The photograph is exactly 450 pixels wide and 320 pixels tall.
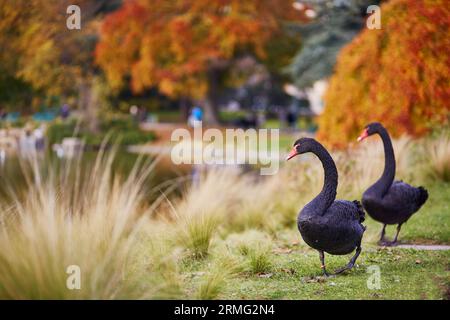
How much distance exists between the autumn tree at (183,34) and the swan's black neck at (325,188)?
18690 mm

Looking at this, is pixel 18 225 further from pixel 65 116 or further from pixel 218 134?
pixel 65 116

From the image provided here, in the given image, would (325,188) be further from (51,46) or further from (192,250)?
(51,46)

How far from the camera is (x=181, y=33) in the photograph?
24.2m

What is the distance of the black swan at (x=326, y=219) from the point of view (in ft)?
17.0

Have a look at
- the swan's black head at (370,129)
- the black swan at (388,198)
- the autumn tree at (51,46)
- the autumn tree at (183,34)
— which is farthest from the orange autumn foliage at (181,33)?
the black swan at (388,198)

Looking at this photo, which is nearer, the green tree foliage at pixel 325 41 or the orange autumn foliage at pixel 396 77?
the orange autumn foliage at pixel 396 77

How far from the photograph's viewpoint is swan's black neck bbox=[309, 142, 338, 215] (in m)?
5.21

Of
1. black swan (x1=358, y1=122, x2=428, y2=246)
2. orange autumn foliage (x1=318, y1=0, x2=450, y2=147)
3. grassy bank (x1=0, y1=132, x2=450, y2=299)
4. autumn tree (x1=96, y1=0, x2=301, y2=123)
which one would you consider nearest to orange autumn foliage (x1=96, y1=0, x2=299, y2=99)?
autumn tree (x1=96, y1=0, x2=301, y2=123)

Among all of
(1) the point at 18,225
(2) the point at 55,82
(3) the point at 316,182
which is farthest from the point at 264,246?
(2) the point at 55,82

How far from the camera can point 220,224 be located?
320 inches

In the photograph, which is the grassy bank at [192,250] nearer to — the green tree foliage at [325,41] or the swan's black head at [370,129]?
the swan's black head at [370,129]

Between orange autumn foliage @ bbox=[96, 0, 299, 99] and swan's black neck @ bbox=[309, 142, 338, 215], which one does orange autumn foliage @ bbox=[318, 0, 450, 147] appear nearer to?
swan's black neck @ bbox=[309, 142, 338, 215]

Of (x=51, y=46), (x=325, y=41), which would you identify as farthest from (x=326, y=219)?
(x=51, y=46)

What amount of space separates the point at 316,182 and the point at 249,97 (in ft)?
126
